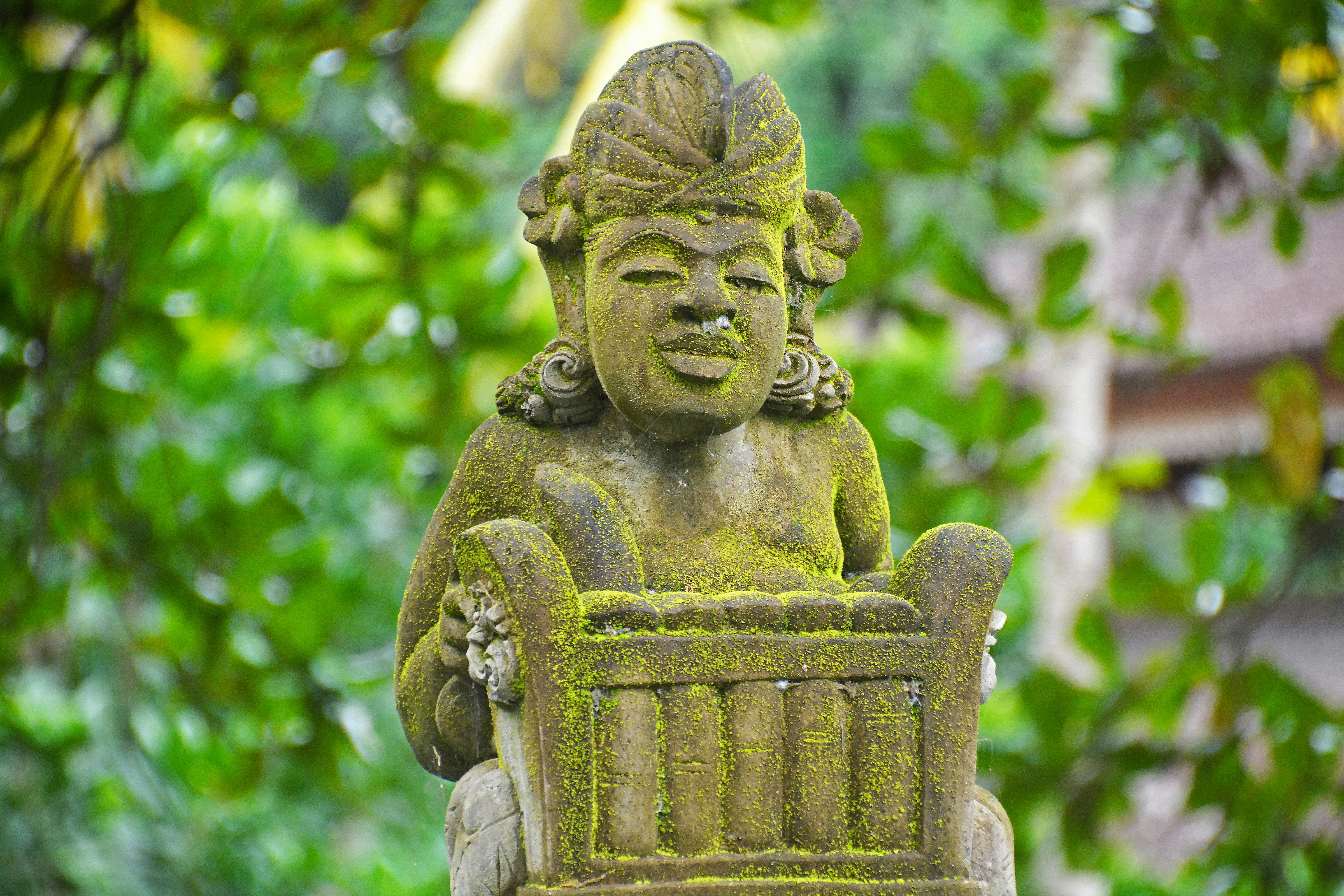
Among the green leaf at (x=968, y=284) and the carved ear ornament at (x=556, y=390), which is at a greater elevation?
the green leaf at (x=968, y=284)

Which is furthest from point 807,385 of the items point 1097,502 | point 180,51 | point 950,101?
point 180,51

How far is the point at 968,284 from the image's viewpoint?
3.80 metres

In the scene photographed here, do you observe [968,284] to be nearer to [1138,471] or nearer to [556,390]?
[1138,471]

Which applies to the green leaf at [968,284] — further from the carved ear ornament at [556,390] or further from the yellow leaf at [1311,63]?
the carved ear ornament at [556,390]

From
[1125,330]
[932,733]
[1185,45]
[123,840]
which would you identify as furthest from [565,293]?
[123,840]

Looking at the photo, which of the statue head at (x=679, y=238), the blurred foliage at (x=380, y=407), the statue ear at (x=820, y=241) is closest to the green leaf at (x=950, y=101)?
the blurred foliage at (x=380, y=407)

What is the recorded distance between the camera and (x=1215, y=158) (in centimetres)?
367

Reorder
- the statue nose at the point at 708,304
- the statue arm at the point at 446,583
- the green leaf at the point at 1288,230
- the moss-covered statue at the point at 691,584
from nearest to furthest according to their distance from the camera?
the moss-covered statue at the point at 691,584 → the statue nose at the point at 708,304 → the statue arm at the point at 446,583 → the green leaf at the point at 1288,230

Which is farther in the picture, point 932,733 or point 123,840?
point 123,840

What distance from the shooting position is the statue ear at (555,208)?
214 centimetres

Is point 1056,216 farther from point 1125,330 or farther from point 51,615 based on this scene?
point 51,615

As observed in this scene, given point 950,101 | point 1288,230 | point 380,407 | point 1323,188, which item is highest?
point 950,101

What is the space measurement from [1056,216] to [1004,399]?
2.94 m

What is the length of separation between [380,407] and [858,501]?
11.0ft
